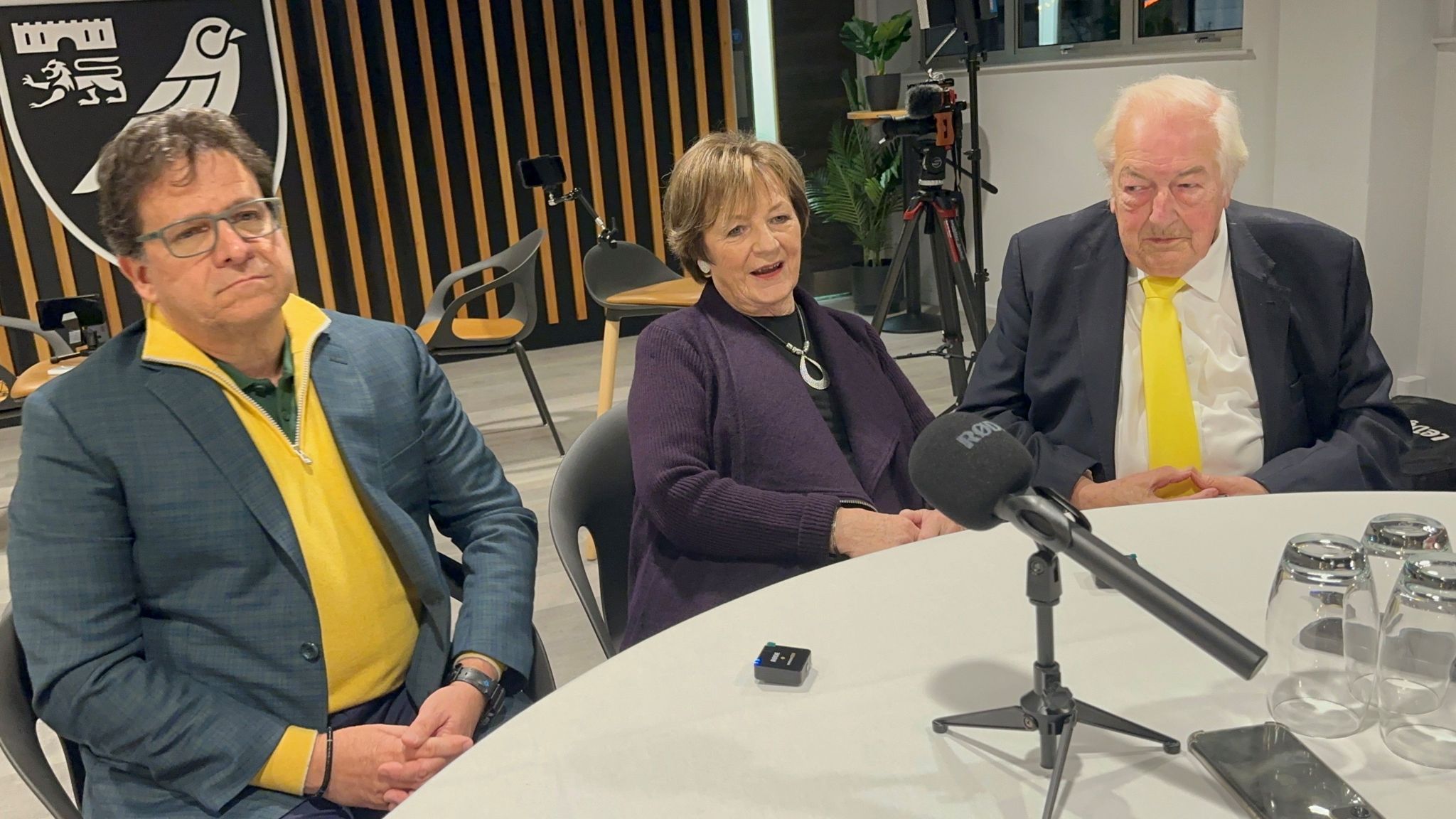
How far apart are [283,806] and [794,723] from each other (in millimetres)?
674

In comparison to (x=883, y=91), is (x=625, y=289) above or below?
below

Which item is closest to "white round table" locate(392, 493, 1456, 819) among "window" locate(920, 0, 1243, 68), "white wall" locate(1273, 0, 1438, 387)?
"white wall" locate(1273, 0, 1438, 387)

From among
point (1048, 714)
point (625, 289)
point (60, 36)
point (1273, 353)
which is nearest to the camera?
point (1048, 714)

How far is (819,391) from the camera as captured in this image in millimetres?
1961

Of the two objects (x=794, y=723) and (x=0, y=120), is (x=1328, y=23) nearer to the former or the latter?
(x=794, y=723)

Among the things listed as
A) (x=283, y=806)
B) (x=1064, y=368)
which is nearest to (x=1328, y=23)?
(x=1064, y=368)

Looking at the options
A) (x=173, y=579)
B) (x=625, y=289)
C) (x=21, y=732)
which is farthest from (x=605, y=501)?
(x=625, y=289)

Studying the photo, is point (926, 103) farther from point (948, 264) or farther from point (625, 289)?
point (625, 289)

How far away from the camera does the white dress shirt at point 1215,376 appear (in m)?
1.87

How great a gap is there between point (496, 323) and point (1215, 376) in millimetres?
3347

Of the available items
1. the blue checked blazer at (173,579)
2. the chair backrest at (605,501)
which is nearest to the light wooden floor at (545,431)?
the chair backrest at (605,501)

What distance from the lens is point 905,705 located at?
111cm

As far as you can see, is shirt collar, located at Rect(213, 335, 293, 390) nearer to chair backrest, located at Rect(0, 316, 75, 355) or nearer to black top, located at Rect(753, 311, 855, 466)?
black top, located at Rect(753, 311, 855, 466)

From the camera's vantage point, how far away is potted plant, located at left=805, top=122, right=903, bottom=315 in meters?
6.48
